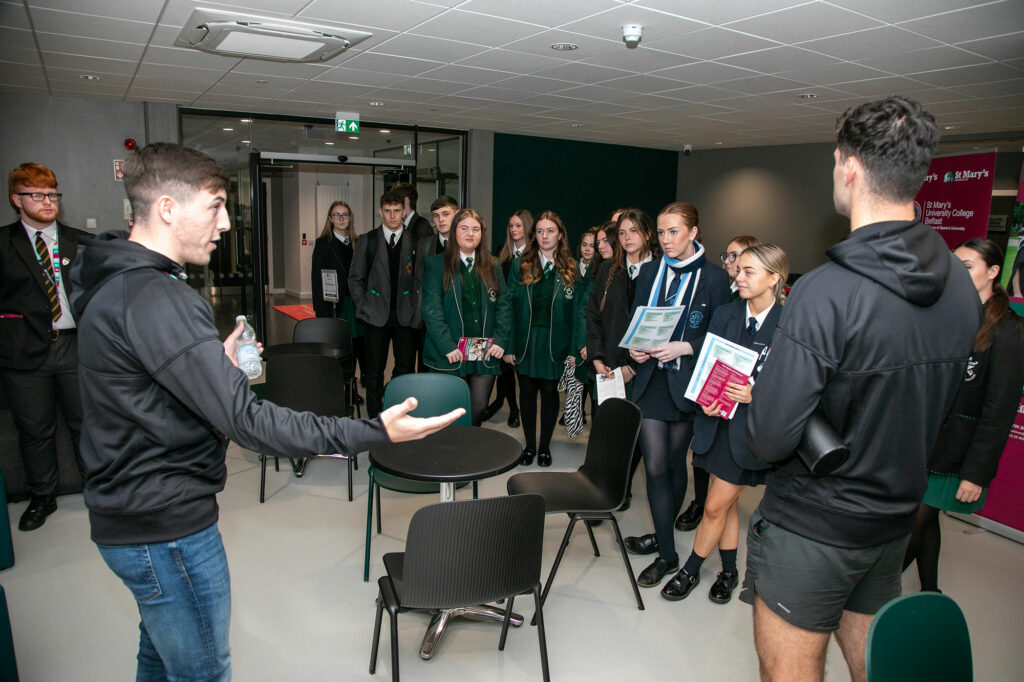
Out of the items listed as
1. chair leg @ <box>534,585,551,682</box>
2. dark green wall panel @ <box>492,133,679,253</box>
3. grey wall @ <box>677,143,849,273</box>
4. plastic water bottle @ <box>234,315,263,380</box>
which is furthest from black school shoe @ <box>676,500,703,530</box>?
grey wall @ <box>677,143,849,273</box>

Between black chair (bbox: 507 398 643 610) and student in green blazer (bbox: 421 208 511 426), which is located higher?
student in green blazer (bbox: 421 208 511 426)

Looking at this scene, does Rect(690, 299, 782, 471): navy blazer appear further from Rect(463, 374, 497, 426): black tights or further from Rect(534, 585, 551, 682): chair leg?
Rect(463, 374, 497, 426): black tights

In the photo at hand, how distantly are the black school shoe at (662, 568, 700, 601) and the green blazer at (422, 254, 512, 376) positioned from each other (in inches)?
73.8

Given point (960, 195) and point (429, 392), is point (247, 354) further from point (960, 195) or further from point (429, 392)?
point (960, 195)

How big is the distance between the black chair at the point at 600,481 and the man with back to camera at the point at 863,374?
128 cm

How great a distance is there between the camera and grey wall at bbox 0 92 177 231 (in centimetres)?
701

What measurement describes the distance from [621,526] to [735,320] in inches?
60.2

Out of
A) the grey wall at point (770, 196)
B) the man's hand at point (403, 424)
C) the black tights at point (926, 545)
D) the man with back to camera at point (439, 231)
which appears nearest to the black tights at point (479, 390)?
the man with back to camera at point (439, 231)

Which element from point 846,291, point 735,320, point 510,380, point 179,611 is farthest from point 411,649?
point 510,380

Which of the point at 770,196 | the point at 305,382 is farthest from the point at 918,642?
the point at 770,196

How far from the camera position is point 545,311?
452cm

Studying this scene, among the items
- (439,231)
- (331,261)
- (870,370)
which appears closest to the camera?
(870,370)

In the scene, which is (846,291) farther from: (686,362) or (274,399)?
(274,399)

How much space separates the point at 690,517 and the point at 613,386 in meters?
0.95
